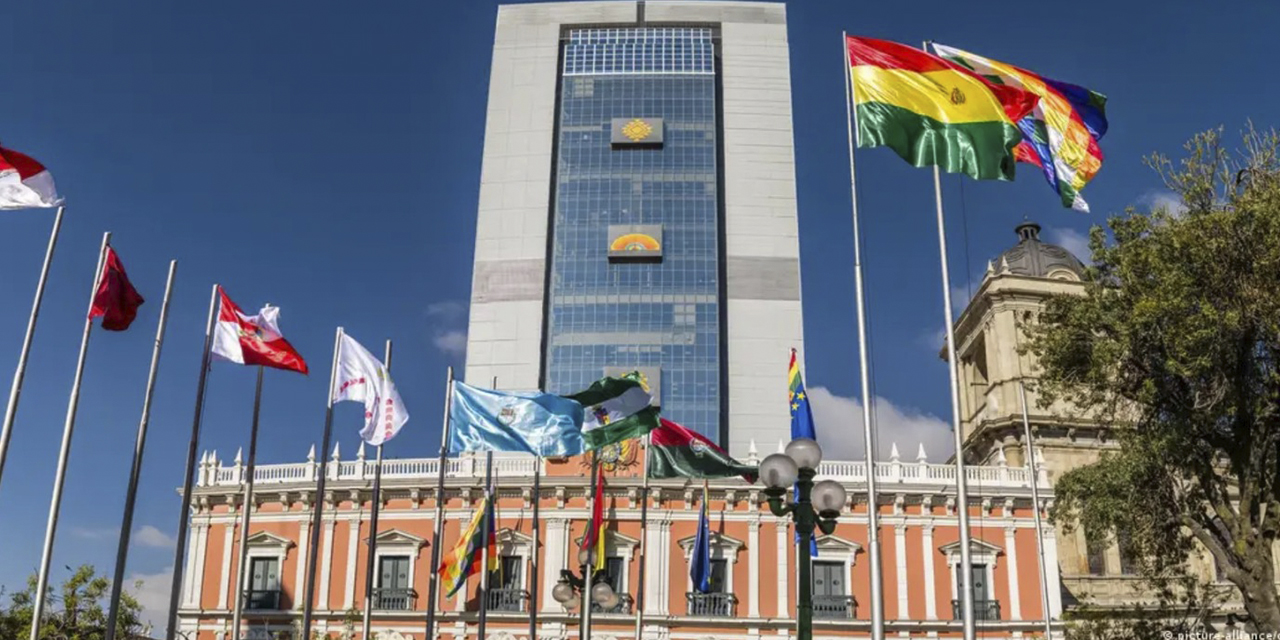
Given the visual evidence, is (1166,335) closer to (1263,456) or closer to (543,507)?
(1263,456)

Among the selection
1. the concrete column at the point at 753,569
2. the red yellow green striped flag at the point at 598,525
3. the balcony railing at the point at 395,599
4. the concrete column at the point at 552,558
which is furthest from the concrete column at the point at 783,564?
the balcony railing at the point at 395,599

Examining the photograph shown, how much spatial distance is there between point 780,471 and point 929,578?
100 feet

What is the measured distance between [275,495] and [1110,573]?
1429 inches

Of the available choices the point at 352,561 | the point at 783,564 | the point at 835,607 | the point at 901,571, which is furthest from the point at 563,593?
the point at 901,571

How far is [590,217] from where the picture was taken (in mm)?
85312

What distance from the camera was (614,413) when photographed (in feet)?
94.4

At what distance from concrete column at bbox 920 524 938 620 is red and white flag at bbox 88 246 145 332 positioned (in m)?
30.5

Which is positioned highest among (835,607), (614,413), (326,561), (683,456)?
(683,456)

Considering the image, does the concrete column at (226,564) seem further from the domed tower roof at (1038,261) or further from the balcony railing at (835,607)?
the domed tower roof at (1038,261)

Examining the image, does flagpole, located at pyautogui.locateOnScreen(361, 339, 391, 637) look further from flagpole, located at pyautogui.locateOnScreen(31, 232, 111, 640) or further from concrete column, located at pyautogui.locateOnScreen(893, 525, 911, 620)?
concrete column, located at pyautogui.locateOnScreen(893, 525, 911, 620)

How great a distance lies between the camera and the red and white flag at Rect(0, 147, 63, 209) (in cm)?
2409

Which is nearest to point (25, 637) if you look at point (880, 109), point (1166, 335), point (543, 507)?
point (543, 507)

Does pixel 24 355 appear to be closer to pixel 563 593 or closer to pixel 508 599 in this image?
pixel 563 593

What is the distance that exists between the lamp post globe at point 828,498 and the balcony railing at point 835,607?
93.9 feet
